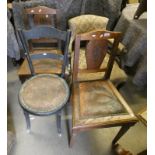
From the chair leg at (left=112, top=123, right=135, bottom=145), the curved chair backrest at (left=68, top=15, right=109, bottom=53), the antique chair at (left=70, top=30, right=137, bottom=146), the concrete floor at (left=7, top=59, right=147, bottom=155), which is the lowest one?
the concrete floor at (left=7, top=59, right=147, bottom=155)

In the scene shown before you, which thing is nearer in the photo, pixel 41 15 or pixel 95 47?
pixel 95 47

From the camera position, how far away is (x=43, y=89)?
1.35 m

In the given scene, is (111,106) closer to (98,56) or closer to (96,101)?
(96,101)

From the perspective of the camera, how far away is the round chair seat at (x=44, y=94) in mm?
1229

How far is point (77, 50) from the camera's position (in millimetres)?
1242

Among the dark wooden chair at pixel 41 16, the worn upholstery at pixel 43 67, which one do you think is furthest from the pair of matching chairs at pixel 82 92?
the dark wooden chair at pixel 41 16

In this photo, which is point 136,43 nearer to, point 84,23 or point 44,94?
point 84,23

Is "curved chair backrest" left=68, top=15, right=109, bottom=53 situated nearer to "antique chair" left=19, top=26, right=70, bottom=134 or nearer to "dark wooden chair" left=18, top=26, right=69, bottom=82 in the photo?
"dark wooden chair" left=18, top=26, right=69, bottom=82

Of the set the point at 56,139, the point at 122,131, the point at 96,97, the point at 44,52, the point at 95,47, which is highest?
the point at 95,47

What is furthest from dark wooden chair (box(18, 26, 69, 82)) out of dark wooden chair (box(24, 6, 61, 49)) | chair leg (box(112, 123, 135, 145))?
chair leg (box(112, 123, 135, 145))

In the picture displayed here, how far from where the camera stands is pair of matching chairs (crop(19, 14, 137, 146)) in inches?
47.6

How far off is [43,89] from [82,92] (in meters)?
0.33

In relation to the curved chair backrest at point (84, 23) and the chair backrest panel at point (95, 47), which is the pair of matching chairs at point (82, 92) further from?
the curved chair backrest at point (84, 23)

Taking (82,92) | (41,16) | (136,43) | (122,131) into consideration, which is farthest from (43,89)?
(136,43)
